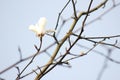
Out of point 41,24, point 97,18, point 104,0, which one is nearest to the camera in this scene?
point 41,24

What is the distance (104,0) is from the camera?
1.99 ft

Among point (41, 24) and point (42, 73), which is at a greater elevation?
point (41, 24)

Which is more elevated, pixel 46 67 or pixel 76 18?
A: pixel 76 18

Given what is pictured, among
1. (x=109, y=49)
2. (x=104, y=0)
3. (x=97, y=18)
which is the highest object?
(x=104, y=0)

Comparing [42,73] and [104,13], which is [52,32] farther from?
[104,13]

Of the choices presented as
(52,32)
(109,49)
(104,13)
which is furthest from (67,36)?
(104,13)

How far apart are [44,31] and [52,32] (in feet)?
0.08

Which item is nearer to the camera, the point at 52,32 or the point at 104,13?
the point at 52,32

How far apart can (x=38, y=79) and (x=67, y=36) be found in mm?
133

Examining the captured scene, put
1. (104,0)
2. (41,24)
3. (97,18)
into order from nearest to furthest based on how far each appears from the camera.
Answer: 1. (41,24)
2. (104,0)
3. (97,18)

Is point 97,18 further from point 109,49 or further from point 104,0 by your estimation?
point 104,0

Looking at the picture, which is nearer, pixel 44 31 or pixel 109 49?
pixel 44 31

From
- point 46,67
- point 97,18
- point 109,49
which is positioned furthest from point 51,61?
point 97,18

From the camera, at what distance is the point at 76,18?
1.86ft
